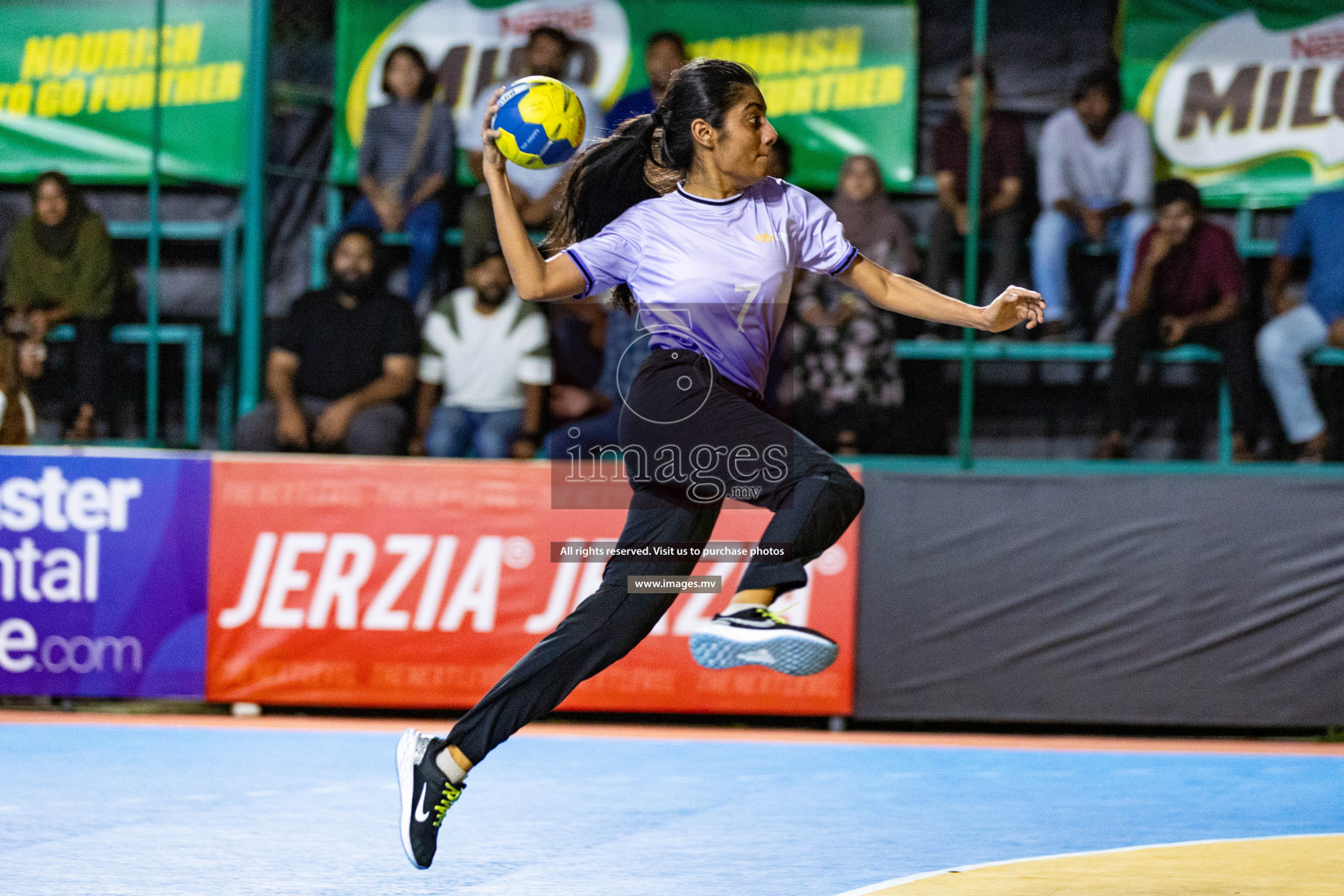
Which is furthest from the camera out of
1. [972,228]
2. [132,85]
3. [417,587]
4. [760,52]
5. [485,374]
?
[132,85]

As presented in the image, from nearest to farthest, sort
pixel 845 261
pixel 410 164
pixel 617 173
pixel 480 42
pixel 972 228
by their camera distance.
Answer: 1. pixel 845 261
2. pixel 617 173
3. pixel 972 228
4. pixel 410 164
5. pixel 480 42

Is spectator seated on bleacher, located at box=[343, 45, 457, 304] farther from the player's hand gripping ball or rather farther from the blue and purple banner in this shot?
the player's hand gripping ball

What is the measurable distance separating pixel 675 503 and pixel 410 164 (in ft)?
21.5

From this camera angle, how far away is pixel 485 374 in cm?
964

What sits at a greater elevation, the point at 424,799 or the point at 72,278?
the point at 72,278

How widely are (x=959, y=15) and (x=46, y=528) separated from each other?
24.2ft

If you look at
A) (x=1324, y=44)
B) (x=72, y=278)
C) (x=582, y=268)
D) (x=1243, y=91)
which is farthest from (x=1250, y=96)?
(x=72, y=278)

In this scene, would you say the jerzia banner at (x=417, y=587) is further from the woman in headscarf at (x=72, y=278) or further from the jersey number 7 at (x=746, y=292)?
the jersey number 7 at (x=746, y=292)

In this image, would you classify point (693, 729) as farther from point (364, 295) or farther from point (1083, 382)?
point (1083, 382)

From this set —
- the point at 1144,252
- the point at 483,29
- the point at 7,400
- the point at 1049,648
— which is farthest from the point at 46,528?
the point at 1144,252

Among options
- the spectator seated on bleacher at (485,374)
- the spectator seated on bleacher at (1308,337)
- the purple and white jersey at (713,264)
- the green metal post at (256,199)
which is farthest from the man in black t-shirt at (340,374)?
the spectator seated on bleacher at (1308,337)

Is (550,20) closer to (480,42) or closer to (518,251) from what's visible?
(480,42)

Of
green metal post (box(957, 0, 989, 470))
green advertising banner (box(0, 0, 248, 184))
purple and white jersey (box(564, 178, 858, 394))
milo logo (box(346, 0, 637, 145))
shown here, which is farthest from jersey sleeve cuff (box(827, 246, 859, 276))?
green advertising banner (box(0, 0, 248, 184))

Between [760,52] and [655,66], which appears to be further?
[760,52]
